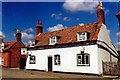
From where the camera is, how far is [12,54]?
4441cm

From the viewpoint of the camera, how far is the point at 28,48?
36.7m

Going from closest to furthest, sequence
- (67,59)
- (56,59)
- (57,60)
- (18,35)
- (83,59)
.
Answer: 1. (83,59)
2. (67,59)
3. (57,60)
4. (56,59)
5. (18,35)

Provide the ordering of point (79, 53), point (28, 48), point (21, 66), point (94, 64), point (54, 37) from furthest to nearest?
1. point (21, 66)
2. point (28, 48)
3. point (54, 37)
4. point (79, 53)
5. point (94, 64)

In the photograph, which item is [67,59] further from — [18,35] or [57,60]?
[18,35]

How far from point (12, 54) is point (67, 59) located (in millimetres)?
18599

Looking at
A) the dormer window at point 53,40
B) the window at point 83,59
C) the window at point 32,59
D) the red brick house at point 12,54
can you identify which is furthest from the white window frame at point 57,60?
the red brick house at point 12,54

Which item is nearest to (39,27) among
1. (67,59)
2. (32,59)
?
(32,59)

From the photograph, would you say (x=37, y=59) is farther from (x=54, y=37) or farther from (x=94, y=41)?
(x=94, y=41)

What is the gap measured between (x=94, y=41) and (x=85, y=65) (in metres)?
2.99

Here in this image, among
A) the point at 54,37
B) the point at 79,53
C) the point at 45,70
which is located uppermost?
the point at 54,37

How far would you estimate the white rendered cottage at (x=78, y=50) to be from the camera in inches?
1013

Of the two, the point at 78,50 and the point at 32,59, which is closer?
the point at 78,50

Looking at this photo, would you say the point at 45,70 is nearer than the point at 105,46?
No

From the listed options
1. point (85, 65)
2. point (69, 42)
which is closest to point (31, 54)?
point (69, 42)
